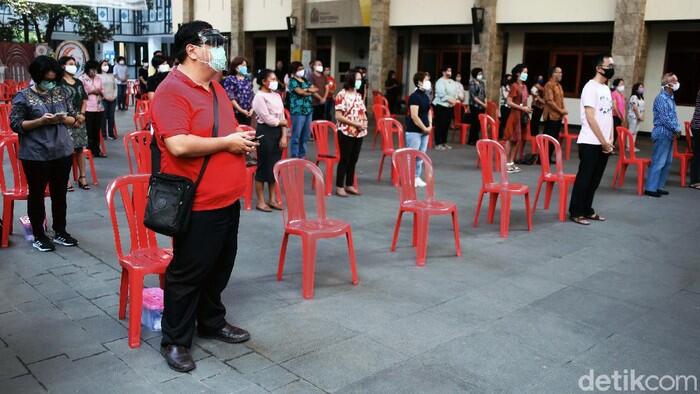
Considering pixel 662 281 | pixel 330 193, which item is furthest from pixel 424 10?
pixel 662 281

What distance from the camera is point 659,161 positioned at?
873 centimetres

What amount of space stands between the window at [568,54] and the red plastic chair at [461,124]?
4039mm

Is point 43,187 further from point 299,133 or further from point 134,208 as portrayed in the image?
point 299,133

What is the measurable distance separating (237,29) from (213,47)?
23.3 meters

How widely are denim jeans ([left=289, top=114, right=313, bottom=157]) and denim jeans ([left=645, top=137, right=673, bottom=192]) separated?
4.82 meters

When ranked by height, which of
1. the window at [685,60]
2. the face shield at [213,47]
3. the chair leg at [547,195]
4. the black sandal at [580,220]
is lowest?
the black sandal at [580,220]

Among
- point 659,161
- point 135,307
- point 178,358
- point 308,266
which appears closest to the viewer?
point 178,358

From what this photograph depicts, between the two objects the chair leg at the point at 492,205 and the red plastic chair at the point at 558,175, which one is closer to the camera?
the chair leg at the point at 492,205

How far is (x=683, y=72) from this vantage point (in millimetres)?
15359

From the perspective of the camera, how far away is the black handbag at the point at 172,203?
316 centimetres

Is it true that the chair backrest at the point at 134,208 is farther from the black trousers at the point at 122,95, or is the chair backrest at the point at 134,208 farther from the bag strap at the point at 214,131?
the black trousers at the point at 122,95

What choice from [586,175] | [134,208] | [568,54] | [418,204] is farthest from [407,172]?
[568,54]

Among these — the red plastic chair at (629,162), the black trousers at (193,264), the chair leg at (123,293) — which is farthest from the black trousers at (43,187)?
the red plastic chair at (629,162)

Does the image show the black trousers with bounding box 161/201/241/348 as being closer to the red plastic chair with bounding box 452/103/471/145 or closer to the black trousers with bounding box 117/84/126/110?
the red plastic chair with bounding box 452/103/471/145
